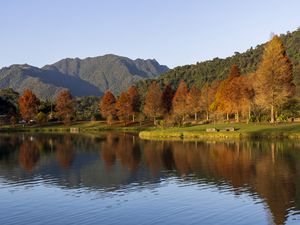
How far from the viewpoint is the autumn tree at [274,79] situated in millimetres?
82188

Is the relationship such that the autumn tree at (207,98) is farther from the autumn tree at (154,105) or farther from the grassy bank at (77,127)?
the grassy bank at (77,127)

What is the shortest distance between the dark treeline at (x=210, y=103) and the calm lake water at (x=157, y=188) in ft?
84.9

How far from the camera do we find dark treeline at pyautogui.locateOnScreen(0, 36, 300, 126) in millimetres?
82875

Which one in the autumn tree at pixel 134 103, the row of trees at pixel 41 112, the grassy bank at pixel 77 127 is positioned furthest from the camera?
the row of trees at pixel 41 112

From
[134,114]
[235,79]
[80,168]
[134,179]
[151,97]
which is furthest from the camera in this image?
[134,114]

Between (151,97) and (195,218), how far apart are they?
99.6 metres

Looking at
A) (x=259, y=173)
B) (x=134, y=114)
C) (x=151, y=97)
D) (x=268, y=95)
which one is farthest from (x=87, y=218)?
(x=134, y=114)

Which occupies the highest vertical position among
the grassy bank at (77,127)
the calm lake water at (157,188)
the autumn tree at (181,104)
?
the autumn tree at (181,104)

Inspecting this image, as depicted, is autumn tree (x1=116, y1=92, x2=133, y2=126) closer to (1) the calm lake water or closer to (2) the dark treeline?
(2) the dark treeline

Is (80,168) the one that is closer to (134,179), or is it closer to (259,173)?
(134,179)

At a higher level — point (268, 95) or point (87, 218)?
point (268, 95)

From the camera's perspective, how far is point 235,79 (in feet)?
317

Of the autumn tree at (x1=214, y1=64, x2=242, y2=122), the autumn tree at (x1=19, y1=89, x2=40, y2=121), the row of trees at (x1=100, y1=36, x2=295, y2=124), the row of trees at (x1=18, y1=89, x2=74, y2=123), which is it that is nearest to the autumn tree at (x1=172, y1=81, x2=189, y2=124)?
the row of trees at (x1=100, y1=36, x2=295, y2=124)

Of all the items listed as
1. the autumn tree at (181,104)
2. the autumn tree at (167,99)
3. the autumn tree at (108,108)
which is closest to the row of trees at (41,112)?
the autumn tree at (108,108)
